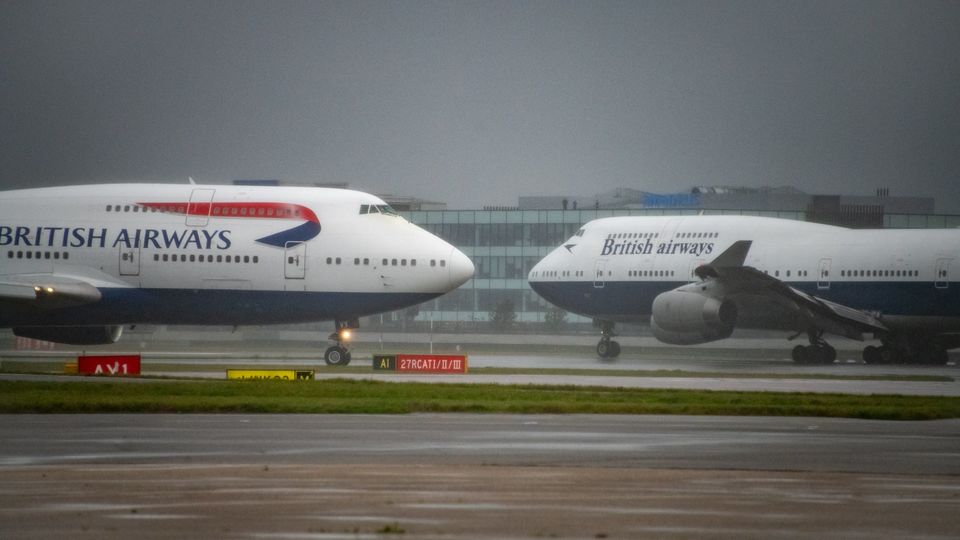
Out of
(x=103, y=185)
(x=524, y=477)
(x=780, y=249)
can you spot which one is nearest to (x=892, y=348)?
(x=780, y=249)

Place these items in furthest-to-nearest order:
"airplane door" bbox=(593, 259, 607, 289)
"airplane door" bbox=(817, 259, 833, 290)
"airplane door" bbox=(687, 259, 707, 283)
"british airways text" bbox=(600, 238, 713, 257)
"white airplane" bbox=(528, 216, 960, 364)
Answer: "airplane door" bbox=(593, 259, 607, 289) → "british airways text" bbox=(600, 238, 713, 257) → "airplane door" bbox=(687, 259, 707, 283) → "airplane door" bbox=(817, 259, 833, 290) → "white airplane" bbox=(528, 216, 960, 364)

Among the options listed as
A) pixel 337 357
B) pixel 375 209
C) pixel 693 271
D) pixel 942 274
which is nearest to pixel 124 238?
pixel 337 357

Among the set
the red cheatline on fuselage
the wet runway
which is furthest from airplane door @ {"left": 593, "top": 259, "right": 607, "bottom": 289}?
the wet runway

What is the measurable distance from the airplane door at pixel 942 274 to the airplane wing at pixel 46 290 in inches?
1096

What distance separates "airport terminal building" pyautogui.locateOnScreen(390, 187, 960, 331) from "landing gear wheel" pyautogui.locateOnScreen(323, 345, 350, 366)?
57.1 m

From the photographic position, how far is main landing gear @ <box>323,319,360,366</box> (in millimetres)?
44719

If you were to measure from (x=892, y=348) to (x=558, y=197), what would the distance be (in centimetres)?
7729

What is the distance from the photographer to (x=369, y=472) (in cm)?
1512

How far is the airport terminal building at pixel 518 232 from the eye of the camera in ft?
338

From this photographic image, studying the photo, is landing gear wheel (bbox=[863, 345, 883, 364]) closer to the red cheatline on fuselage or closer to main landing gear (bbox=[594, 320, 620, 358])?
main landing gear (bbox=[594, 320, 620, 358])

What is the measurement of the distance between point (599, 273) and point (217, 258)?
1807 centimetres

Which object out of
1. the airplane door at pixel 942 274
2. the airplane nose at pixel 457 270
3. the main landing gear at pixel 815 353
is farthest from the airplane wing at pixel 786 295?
the airplane nose at pixel 457 270

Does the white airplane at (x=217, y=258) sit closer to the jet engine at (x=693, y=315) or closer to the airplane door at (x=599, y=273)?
the jet engine at (x=693, y=315)

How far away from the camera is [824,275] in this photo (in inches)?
2025
